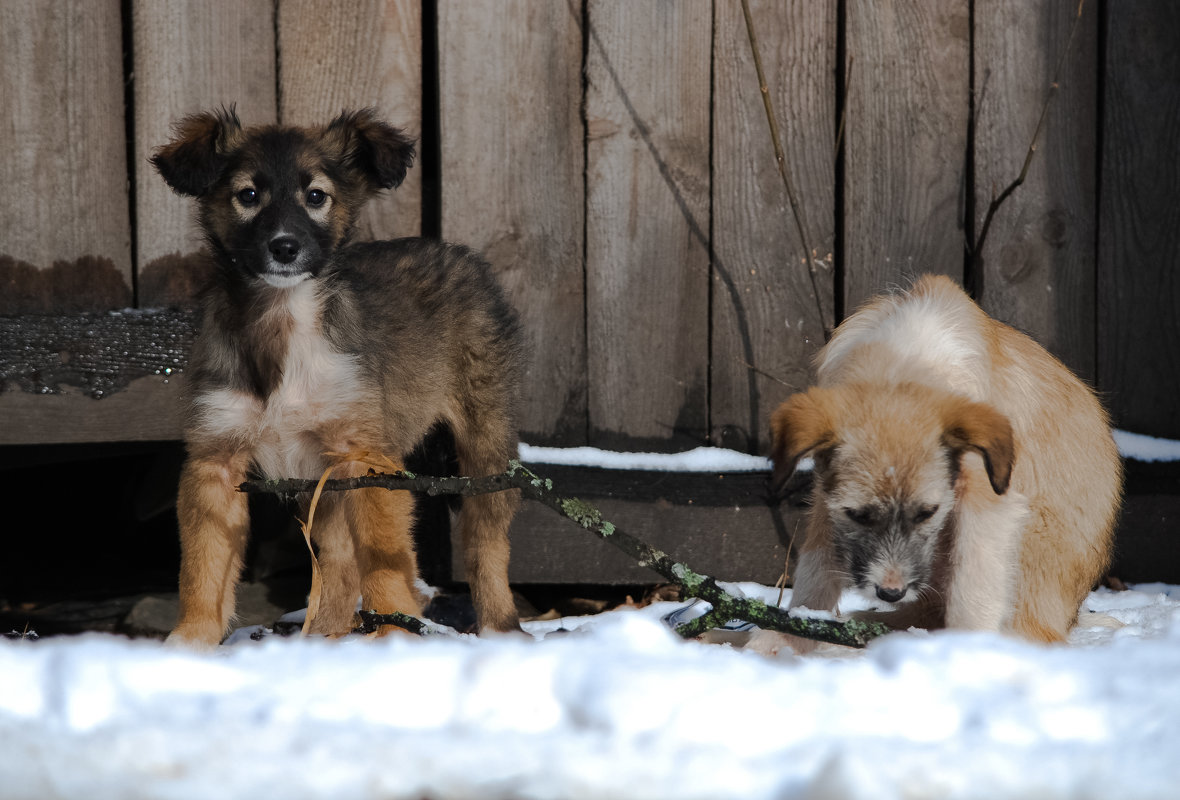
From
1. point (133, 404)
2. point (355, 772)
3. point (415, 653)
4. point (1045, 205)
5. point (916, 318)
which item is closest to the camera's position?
point (355, 772)

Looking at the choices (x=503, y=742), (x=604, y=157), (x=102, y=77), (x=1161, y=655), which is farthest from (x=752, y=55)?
(x=503, y=742)

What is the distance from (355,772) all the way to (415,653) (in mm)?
413

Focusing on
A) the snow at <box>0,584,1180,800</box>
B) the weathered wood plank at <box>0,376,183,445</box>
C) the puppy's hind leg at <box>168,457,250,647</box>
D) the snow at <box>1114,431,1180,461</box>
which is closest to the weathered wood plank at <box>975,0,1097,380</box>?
the snow at <box>1114,431,1180,461</box>

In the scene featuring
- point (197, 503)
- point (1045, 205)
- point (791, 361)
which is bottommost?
point (197, 503)

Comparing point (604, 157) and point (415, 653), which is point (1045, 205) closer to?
point (604, 157)

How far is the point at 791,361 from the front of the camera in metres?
4.63

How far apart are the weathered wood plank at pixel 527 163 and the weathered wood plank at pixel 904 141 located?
1.17 meters

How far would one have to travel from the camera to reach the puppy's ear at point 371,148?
12.4 ft

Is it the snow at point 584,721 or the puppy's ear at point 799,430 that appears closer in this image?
the snow at point 584,721

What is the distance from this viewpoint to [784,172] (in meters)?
4.45

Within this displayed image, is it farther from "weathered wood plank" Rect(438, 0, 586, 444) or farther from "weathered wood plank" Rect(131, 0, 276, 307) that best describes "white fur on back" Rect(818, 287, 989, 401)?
"weathered wood plank" Rect(131, 0, 276, 307)

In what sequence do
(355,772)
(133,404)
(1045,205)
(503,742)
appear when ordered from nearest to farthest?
(355,772) < (503,742) < (133,404) < (1045,205)

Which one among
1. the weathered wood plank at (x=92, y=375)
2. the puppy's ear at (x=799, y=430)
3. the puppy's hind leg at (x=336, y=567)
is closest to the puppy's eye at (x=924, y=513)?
the puppy's ear at (x=799, y=430)

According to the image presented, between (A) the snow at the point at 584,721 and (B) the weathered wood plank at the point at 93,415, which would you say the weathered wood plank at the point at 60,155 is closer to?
(B) the weathered wood plank at the point at 93,415
